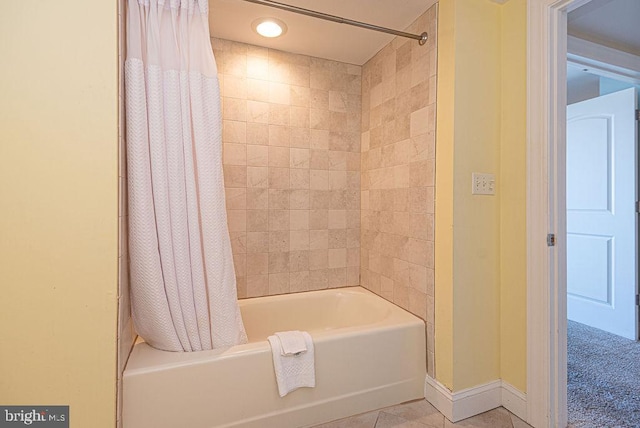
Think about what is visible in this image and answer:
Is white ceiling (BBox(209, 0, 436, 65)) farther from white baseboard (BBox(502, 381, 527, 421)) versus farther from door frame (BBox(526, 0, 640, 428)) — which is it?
white baseboard (BBox(502, 381, 527, 421))

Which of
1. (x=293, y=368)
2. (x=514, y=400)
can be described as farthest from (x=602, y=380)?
(x=293, y=368)

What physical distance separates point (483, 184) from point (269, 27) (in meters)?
1.50

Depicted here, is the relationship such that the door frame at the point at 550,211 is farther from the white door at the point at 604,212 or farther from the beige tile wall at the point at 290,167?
the white door at the point at 604,212

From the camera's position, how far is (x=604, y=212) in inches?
102

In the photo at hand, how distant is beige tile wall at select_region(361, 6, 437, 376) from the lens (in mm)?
1698

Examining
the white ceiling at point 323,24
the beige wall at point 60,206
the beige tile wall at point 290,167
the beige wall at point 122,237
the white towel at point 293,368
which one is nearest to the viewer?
the beige wall at point 60,206

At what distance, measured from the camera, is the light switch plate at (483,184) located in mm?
1577

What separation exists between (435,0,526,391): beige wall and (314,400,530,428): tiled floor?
0.51ft

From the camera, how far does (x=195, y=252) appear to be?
4.50ft

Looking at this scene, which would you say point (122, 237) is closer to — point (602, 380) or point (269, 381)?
point (269, 381)

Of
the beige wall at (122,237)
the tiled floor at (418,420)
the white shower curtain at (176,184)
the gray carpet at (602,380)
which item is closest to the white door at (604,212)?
the gray carpet at (602,380)

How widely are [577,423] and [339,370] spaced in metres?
1.16

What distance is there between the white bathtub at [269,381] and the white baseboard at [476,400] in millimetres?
119

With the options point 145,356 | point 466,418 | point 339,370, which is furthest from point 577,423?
point 145,356
